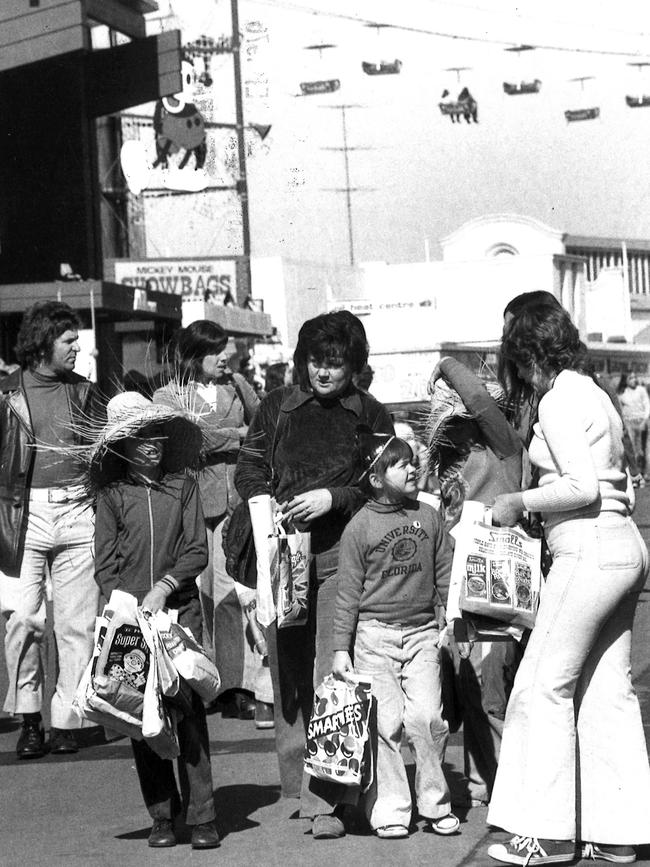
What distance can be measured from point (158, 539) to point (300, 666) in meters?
0.72

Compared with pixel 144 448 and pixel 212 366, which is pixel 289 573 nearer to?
pixel 144 448

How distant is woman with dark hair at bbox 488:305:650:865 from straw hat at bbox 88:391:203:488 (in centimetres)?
145

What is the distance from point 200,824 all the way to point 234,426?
10.4ft

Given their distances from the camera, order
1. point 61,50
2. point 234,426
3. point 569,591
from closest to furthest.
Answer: point 569,591
point 234,426
point 61,50

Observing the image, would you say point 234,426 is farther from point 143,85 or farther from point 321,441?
point 143,85

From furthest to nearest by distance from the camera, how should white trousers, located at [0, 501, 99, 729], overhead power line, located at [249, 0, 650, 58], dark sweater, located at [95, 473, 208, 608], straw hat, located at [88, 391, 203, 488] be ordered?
overhead power line, located at [249, 0, 650, 58], white trousers, located at [0, 501, 99, 729], straw hat, located at [88, 391, 203, 488], dark sweater, located at [95, 473, 208, 608]

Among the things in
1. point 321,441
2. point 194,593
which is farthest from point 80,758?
point 321,441

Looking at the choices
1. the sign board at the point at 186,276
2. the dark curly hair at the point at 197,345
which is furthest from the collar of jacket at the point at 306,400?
the sign board at the point at 186,276

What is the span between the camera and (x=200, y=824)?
17.4ft

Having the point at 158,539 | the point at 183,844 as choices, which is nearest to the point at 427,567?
the point at 158,539

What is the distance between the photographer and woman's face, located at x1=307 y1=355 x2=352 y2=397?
5.64m

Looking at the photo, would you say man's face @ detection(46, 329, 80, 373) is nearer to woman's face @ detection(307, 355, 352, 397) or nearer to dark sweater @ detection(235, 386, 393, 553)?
dark sweater @ detection(235, 386, 393, 553)

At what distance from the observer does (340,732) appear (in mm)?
5156

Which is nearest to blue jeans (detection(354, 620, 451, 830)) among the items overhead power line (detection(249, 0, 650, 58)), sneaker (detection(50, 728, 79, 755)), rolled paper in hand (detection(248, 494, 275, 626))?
rolled paper in hand (detection(248, 494, 275, 626))
